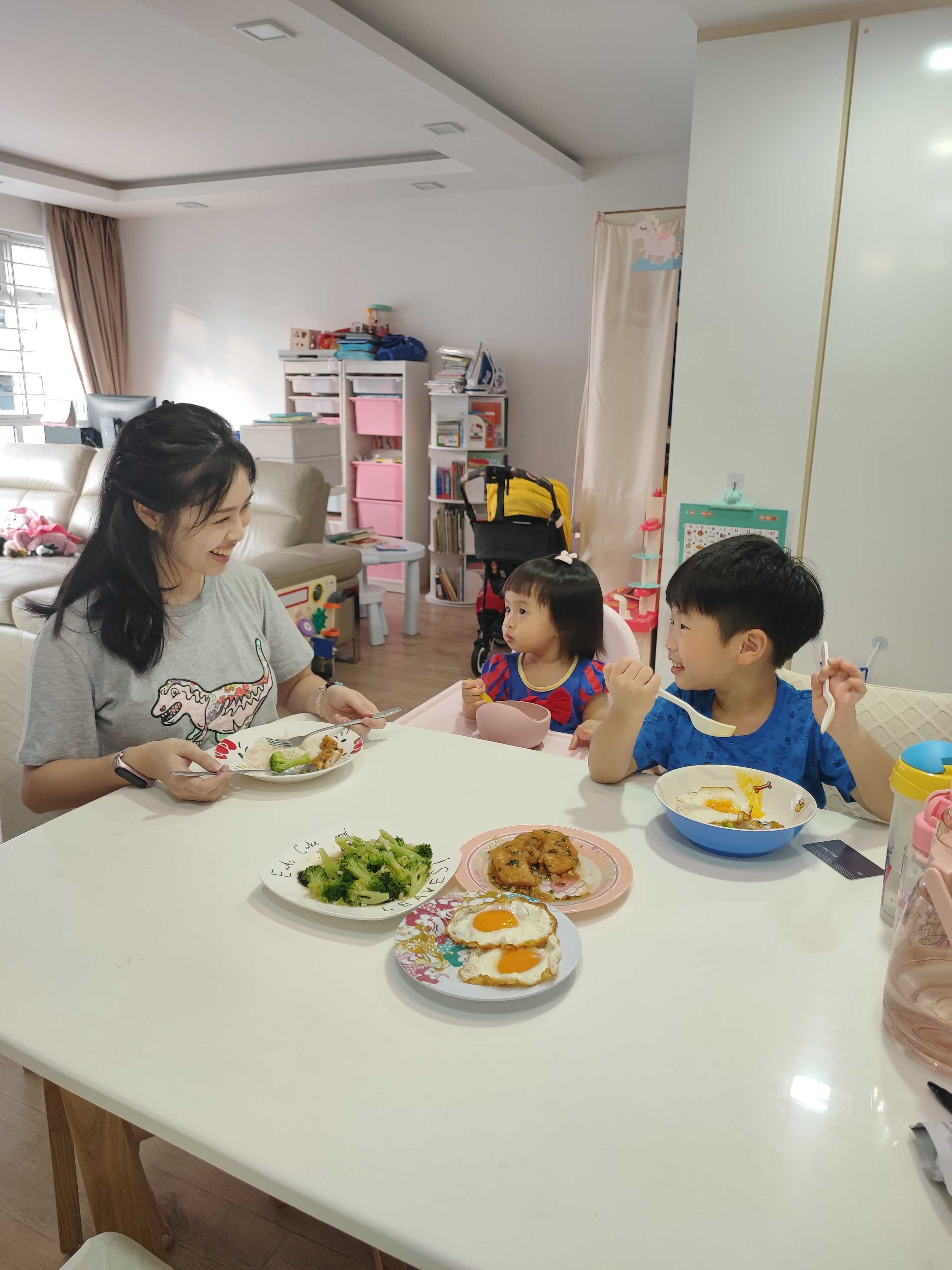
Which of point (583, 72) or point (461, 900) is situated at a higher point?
point (583, 72)

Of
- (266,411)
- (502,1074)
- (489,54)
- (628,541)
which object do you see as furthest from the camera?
(266,411)

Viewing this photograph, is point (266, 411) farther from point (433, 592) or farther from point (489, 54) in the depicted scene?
point (489, 54)

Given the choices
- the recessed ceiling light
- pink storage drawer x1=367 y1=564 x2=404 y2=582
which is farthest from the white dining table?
pink storage drawer x1=367 y1=564 x2=404 y2=582

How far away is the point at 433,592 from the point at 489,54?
3378 millimetres

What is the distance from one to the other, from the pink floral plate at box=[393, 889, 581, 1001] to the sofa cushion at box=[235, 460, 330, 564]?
11.4 feet

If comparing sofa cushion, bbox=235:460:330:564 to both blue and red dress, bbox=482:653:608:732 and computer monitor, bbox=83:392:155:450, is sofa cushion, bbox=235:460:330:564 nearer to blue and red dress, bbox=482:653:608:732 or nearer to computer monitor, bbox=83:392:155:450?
computer monitor, bbox=83:392:155:450

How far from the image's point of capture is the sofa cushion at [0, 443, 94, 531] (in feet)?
16.5

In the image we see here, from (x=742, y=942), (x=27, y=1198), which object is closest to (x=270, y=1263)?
(x=27, y=1198)

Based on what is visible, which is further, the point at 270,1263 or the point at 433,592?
the point at 433,592

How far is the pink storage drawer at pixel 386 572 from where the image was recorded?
647cm

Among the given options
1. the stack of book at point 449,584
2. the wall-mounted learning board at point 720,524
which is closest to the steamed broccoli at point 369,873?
the wall-mounted learning board at point 720,524

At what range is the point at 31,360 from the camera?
7137 mm

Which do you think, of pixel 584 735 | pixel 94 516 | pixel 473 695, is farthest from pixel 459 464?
pixel 584 735

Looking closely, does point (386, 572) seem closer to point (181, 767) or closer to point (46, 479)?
point (46, 479)
